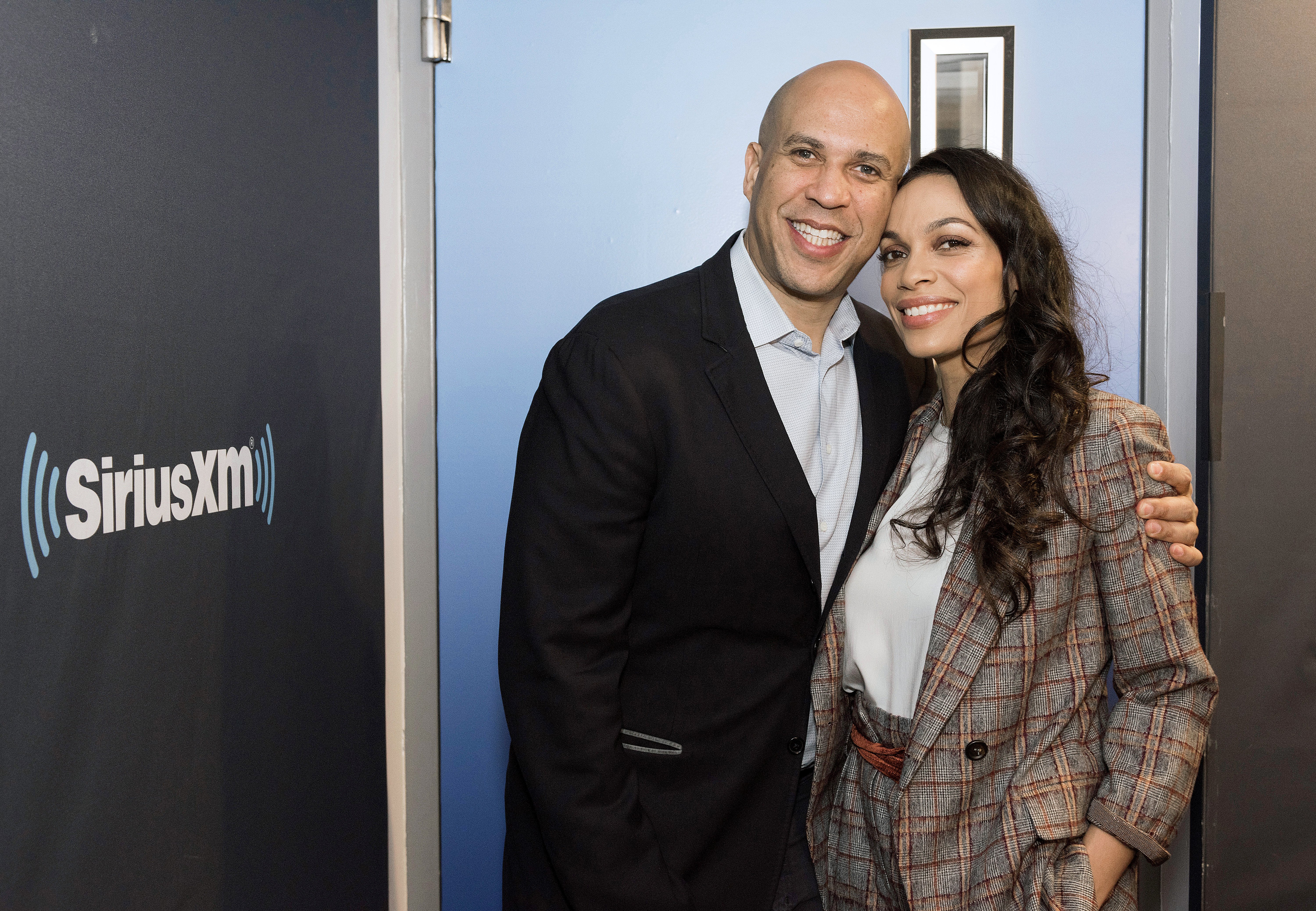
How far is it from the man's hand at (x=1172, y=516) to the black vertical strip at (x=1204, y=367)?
524mm

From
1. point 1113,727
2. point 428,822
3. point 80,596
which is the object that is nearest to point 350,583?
point 428,822

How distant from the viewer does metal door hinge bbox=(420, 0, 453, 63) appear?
6.17 ft

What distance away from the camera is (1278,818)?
1830 millimetres

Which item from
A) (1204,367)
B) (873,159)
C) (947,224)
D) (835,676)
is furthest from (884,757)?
(1204,367)

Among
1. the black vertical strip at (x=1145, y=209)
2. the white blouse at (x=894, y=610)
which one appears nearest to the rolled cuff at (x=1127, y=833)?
the white blouse at (x=894, y=610)

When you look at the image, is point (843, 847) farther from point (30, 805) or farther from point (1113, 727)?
point (30, 805)

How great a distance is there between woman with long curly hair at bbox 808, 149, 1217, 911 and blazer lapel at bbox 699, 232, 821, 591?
0.49ft

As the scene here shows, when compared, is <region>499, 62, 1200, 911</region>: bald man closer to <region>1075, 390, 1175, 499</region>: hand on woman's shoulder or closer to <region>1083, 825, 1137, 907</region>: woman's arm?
<region>1075, 390, 1175, 499</region>: hand on woman's shoulder

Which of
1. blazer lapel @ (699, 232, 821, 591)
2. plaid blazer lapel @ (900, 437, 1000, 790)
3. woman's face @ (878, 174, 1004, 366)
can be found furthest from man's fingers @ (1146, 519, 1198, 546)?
blazer lapel @ (699, 232, 821, 591)

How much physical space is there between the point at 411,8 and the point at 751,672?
149cm

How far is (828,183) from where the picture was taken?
1.51m

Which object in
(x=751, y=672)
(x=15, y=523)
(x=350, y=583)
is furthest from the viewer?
(x=350, y=583)

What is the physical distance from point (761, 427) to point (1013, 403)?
409 millimetres

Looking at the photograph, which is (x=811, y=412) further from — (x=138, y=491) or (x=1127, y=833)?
(x=138, y=491)
